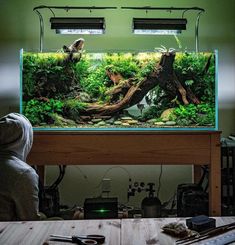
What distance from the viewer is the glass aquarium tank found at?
3551mm

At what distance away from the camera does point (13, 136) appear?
241 centimetres

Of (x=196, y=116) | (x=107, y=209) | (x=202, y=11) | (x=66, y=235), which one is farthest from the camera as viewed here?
(x=202, y=11)

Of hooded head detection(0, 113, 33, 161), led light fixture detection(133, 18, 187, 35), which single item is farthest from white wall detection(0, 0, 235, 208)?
hooded head detection(0, 113, 33, 161)

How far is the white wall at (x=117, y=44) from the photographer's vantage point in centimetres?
421

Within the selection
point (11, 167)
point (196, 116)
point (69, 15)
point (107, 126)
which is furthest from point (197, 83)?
point (11, 167)

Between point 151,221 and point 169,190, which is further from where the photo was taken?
point 169,190

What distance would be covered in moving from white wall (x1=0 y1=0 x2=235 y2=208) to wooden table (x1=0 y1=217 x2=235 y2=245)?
2754 mm

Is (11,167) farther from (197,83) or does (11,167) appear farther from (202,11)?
(202,11)

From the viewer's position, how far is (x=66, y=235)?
1327mm

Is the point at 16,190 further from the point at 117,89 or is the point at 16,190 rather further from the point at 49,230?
the point at 117,89

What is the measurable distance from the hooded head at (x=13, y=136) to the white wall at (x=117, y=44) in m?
1.76

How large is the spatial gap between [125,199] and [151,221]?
9.21 ft

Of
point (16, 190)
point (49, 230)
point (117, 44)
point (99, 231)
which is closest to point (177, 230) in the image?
point (99, 231)

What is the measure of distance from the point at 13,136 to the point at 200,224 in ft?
4.80
